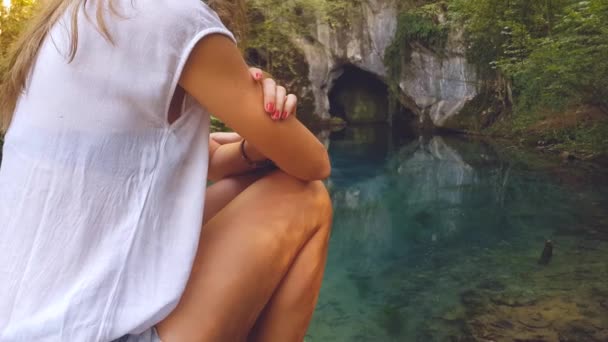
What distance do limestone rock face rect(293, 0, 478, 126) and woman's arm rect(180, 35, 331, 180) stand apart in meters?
14.4

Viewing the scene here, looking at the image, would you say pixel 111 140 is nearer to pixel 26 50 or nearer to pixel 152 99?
pixel 152 99

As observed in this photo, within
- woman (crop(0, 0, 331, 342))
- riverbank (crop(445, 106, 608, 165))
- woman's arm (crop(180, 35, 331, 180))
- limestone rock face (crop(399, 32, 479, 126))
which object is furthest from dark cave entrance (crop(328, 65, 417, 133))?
woman (crop(0, 0, 331, 342))

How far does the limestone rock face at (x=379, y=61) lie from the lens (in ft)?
48.8

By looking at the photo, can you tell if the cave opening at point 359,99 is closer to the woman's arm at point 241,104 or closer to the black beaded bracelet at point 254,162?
the black beaded bracelet at point 254,162

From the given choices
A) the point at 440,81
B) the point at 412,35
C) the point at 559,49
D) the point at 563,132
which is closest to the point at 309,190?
the point at 559,49

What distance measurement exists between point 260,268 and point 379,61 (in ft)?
53.4

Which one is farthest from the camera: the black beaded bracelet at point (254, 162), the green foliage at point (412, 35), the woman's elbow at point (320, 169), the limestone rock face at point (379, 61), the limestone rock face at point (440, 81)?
the limestone rock face at point (379, 61)

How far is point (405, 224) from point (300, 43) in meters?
11.6

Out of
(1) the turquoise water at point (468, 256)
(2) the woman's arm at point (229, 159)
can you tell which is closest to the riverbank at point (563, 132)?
(1) the turquoise water at point (468, 256)

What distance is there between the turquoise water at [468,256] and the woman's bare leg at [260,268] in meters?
2.11

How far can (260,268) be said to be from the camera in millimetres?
905

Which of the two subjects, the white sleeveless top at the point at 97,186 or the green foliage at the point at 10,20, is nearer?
the white sleeveless top at the point at 97,186

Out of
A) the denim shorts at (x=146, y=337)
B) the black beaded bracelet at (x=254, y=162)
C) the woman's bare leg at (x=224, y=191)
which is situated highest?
the black beaded bracelet at (x=254, y=162)

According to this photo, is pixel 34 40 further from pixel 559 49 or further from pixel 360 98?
pixel 360 98
